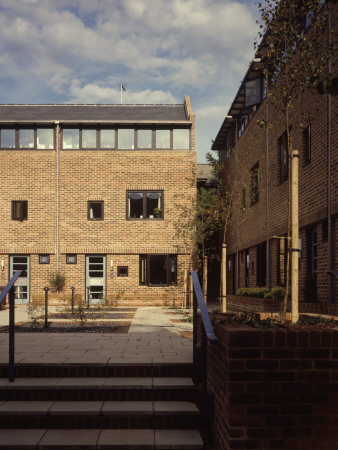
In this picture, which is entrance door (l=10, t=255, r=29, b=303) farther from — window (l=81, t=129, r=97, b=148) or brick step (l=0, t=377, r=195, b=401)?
brick step (l=0, t=377, r=195, b=401)

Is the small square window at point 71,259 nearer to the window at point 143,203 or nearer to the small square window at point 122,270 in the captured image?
the small square window at point 122,270

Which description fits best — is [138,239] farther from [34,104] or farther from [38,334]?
[38,334]

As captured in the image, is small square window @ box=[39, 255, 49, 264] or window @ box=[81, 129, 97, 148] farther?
window @ box=[81, 129, 97, 148]

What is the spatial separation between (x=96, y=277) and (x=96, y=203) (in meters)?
3.31

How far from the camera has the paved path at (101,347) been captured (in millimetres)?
5590

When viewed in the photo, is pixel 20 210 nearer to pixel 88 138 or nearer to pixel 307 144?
pixel 88 138

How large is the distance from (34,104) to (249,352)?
22.8 metres

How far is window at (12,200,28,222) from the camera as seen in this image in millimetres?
20000

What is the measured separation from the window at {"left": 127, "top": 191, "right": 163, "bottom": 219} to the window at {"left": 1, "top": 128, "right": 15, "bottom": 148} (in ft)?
19.1

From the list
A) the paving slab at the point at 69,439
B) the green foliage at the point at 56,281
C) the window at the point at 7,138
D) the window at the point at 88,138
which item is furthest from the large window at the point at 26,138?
the paving slab at the point at 69,439

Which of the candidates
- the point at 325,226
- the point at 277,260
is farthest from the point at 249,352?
the point at 277,260

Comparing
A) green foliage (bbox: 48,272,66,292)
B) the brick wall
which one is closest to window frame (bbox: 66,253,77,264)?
green foliage (bbox: 48,272,66,292)

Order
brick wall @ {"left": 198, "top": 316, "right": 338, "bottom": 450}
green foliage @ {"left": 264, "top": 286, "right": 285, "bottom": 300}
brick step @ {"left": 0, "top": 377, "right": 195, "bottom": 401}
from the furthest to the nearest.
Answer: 1. green foliage @ {"left": 264, "top": 286, "right": 285, "bottom": 300}
2. brick step @ {"left": 0, "top": 377, "right": 195, "bottom": 401}
3. brick wall @ {"left": 198, "top": 316, "right": 338, "bottom": 450}

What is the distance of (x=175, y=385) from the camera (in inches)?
193
